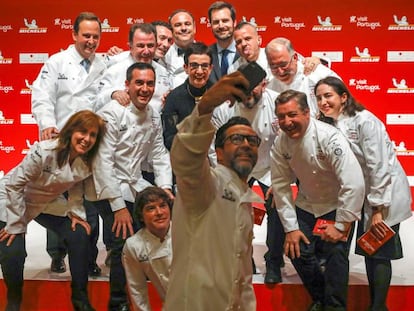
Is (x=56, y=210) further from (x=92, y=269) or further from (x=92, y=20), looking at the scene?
(x=92, y=20)

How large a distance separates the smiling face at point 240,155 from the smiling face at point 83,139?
133 centimetres

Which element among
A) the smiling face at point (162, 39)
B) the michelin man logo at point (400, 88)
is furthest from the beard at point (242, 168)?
the michelin man logo at point (400, 88)

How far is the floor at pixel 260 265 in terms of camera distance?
3697 millimetres

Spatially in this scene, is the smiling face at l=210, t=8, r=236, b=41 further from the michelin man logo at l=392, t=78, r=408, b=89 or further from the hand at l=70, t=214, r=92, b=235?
the michelin man logo at l=392, t=78, r=408, b=89

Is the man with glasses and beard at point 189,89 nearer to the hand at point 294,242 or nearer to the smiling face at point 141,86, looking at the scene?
the smiling face at point 141,86

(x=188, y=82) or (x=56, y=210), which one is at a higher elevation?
(x=188, y=82)

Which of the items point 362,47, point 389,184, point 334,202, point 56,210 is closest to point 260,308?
point 334,202

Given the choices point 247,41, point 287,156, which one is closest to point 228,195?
point 287,156

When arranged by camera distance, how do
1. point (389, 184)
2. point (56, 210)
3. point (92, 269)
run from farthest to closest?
point (92, 269) → point (56, 210) → point (389, 184)

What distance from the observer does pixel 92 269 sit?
12.5 feet

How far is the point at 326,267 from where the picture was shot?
3.27m

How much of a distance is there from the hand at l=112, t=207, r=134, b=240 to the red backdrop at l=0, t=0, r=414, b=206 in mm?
2983

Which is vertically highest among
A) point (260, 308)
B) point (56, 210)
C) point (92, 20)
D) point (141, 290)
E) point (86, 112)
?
point (92, 20)

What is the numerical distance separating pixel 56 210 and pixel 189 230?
68.4 inches
